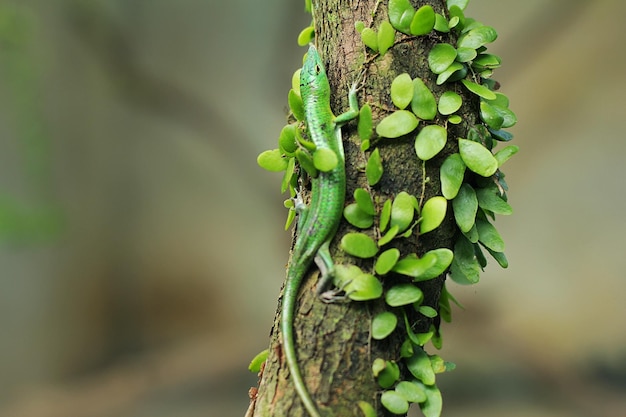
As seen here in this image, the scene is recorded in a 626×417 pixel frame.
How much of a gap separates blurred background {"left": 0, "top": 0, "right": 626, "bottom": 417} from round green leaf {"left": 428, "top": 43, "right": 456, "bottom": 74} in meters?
2.16

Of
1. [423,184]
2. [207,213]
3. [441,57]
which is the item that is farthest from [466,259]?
[207,213]

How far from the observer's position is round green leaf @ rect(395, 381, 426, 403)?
4.38ft

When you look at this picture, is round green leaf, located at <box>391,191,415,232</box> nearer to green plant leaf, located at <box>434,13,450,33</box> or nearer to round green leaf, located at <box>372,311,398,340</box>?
round green leaf, located at <box>372,311,398,340</box>

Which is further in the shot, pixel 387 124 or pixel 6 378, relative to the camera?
pixel 6 378

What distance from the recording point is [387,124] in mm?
1389

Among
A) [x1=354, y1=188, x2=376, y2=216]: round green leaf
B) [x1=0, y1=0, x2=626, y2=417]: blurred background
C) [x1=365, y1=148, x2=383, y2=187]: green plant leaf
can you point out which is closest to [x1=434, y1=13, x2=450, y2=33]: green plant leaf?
[x1=365, y1=148, x2=383, y2=187]: green plant leaf

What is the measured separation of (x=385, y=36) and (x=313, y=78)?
26 cm

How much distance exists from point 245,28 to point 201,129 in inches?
35.0

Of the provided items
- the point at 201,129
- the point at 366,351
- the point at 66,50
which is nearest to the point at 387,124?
the point at 366,351

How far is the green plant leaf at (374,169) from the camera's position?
1.36 m

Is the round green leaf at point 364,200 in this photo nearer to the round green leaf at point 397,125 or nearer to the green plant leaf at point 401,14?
the round green leaf at point 397,125

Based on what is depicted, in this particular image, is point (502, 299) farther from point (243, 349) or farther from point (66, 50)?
point (66, 50)

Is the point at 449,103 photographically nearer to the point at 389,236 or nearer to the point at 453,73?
the point at 453,73

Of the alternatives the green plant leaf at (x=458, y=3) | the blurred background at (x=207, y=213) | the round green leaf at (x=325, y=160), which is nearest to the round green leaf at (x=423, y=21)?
the green plant leaf at (x=458, y=3)
